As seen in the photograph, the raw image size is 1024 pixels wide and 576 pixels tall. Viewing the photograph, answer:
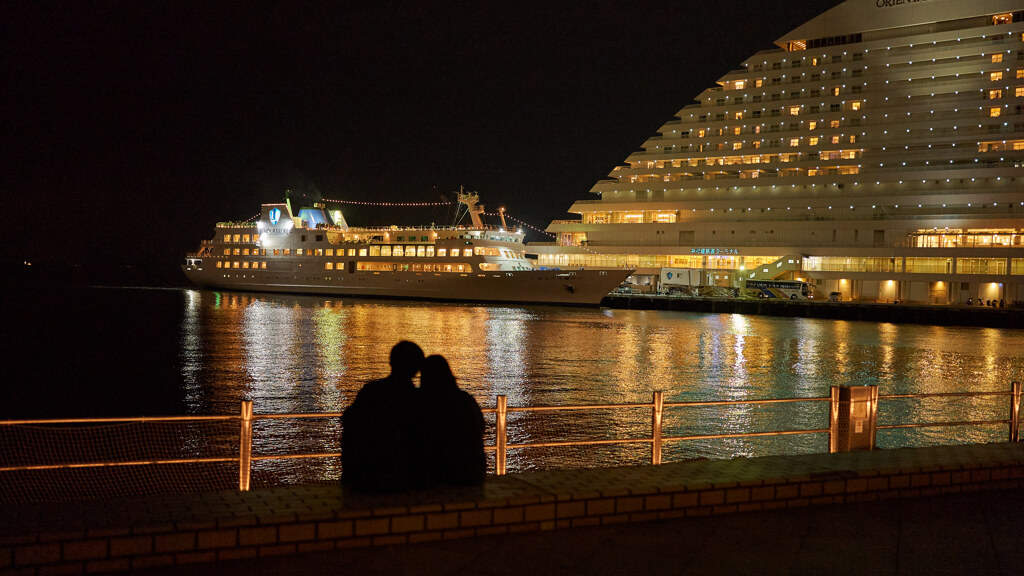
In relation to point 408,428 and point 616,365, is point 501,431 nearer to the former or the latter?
point 408,428

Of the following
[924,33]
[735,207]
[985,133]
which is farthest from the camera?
[735,207]

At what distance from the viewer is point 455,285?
6850cm

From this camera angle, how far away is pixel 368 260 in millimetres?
73125

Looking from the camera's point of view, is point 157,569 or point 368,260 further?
point 368,260

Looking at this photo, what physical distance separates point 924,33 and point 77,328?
6891 cm

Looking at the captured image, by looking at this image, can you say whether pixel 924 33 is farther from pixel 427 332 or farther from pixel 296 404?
pixel 296 404

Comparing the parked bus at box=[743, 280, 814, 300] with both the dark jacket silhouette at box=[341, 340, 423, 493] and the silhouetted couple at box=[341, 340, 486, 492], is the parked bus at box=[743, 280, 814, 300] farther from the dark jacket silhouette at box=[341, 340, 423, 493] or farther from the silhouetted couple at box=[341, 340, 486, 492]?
the dark jacket silhouette at box=[341, 340, 423, 493]

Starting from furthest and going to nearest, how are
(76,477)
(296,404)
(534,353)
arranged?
(534,353) < (296,404) < (76,477)

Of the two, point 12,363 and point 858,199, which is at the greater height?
point 858,199

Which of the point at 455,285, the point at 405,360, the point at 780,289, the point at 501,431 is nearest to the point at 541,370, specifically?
the point at 501,431

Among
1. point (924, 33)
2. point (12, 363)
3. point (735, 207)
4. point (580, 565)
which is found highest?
point (924, 33)

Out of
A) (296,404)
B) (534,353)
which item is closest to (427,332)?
(534,353)

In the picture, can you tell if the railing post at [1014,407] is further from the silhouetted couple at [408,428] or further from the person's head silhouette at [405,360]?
the person's head silhouette at [405,360]

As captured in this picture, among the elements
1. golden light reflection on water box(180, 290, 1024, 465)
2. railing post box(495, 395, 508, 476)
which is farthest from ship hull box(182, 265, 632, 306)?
railing post box(495, 395, 508, 476)
